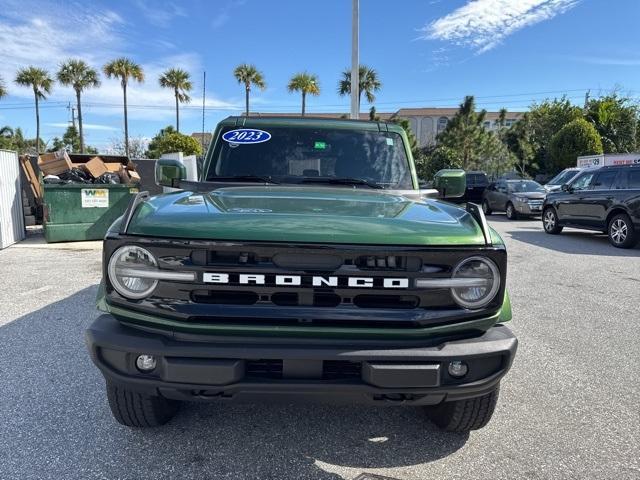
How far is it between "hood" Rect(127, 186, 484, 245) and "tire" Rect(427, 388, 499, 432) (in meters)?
0.90

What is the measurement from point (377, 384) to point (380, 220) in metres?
0.73

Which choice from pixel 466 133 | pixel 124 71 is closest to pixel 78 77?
pixel 124 71

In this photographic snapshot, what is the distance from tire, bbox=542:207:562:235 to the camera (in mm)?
11969

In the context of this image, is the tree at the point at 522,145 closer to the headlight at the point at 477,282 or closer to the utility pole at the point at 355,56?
the utility pole at the point at 355,56

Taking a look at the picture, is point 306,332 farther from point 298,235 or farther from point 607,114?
point 607,114

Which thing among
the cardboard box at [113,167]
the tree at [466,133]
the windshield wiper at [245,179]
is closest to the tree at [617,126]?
the tree at [466,133]

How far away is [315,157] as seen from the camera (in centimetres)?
352

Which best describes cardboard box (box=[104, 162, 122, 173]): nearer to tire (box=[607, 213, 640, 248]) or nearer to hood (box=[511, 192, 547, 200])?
tire (box=[607, 213, 640, 248])

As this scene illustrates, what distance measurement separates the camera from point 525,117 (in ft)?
142

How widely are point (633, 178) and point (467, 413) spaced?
9.62m

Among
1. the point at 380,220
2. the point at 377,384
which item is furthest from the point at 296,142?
the point at 377,384

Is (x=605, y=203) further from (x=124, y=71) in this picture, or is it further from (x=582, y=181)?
(x=124, y=71)

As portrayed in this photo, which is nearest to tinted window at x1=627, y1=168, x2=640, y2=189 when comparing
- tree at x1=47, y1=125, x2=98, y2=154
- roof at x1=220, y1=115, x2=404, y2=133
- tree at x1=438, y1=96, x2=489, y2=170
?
roof at x1=220, y1=115, x2=404, y2=133

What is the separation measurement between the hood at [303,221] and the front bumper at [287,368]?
17.9 inches
